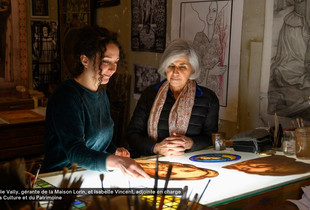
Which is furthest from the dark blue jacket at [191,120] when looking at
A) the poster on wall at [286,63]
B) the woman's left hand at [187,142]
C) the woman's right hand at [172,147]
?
the poster on wall at [286,63]

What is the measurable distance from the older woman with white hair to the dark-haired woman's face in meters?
0.82

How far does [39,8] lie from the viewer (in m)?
5.19

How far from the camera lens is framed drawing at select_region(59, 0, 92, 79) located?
5.16 meters

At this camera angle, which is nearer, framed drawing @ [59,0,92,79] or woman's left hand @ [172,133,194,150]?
woman's left hand @ [172,133,194,150]

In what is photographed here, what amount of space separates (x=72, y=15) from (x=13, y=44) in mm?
820

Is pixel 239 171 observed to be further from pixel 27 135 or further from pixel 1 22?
pixel 1 22

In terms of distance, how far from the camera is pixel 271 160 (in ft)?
7.75

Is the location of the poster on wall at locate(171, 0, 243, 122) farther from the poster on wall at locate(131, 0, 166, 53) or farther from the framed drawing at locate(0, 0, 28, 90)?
the framed drawing at locate(0, 0, 28, 90)

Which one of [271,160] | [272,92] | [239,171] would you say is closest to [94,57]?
[239,171]

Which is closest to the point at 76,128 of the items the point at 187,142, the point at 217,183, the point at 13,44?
the point at 217,183

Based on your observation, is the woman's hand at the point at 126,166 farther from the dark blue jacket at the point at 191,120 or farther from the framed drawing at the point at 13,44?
the framed drawing at the point at 13,44

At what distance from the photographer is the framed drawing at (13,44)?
4.95 meters

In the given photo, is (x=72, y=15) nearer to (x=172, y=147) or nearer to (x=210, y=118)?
(x=210, y=118)

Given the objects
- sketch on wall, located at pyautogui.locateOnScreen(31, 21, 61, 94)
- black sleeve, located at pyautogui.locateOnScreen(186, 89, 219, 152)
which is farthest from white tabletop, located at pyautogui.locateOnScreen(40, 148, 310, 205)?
sketch on wall, located at pyautogui.locateOnScreen(31, 21, 61, 94)
